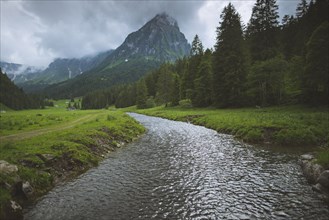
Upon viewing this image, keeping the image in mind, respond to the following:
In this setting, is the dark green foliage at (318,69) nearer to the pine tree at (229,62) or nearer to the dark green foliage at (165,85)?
the pine tree at (229,62)

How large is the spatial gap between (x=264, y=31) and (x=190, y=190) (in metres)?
64.6

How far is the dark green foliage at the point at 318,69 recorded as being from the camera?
38812mm

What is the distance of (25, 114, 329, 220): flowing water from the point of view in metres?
11.4

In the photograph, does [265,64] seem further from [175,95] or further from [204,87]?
[175,95]

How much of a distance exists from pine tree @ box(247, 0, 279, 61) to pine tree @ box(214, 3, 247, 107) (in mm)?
8684

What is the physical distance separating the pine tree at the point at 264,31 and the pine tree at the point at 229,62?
28.5 feet

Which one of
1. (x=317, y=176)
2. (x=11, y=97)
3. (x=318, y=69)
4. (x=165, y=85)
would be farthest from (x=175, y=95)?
(x=11, y=97)

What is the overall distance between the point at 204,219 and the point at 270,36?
67.1 metres

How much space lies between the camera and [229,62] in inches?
2288

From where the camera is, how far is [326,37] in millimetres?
39938

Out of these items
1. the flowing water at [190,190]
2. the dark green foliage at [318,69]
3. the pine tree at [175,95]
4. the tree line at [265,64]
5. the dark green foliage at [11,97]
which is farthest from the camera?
the dark green foliage at [11,97]

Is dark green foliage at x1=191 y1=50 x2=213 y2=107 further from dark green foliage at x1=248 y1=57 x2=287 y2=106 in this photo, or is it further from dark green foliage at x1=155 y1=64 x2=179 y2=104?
dark green foliage at x1=155 y1=64 x2=179 y2=104

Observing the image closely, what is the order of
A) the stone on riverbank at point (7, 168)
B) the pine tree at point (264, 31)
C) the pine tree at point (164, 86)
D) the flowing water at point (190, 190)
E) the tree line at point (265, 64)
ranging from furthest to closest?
the pine tree at point (164, 86), the pine tree at point (264, 31), the tree line at point (265, 64), the stone on riverbank at point (7, 168), the flowing water at point (190, 190)

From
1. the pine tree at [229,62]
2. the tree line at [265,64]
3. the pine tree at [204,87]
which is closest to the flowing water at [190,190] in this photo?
the tree line at [265,64]
